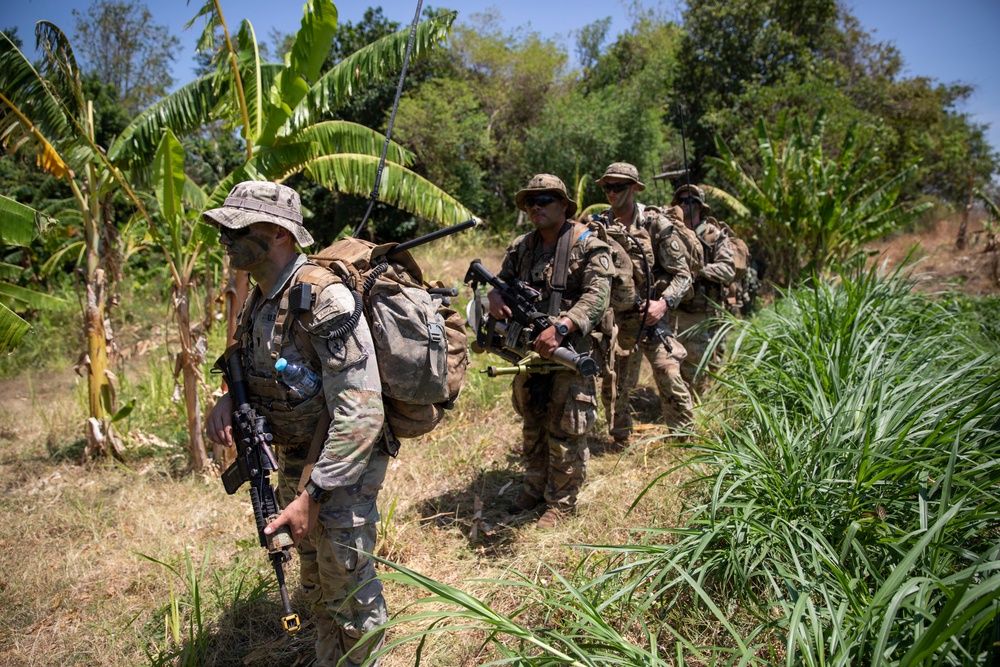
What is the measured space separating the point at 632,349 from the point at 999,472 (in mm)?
2974

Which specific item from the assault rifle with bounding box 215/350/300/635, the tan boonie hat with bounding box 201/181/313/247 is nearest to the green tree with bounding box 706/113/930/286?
the tan boonie hat with bounding box 201/181/313/247

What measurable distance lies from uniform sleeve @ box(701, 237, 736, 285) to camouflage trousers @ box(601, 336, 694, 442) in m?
0.70

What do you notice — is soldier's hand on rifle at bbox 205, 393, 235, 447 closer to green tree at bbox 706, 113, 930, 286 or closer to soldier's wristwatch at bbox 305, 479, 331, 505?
soldier's wristwatch at bbox 305, 479, 331, 505

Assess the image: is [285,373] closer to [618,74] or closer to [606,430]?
[606,430]

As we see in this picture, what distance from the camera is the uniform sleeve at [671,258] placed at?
4809 millimetres

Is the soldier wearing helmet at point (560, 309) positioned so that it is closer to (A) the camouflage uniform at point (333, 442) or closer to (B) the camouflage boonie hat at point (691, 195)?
(A) the camouflage uniform at point (333, 442)

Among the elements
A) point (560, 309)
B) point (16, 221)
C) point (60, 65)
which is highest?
point (60, 65)

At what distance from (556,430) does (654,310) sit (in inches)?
59.1

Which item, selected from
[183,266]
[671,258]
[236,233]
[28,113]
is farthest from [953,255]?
[28,113]

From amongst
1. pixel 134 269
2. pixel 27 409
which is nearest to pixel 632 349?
pixel 27 409

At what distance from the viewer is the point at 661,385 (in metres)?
4.97

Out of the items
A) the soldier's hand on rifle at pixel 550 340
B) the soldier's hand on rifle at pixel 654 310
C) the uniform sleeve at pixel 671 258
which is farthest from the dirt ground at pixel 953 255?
the soldier's hand on rifle at pixel 550 340

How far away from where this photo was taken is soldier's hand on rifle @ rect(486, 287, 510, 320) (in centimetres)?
379

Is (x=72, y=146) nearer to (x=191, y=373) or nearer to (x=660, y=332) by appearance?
(x=191, y=373)
